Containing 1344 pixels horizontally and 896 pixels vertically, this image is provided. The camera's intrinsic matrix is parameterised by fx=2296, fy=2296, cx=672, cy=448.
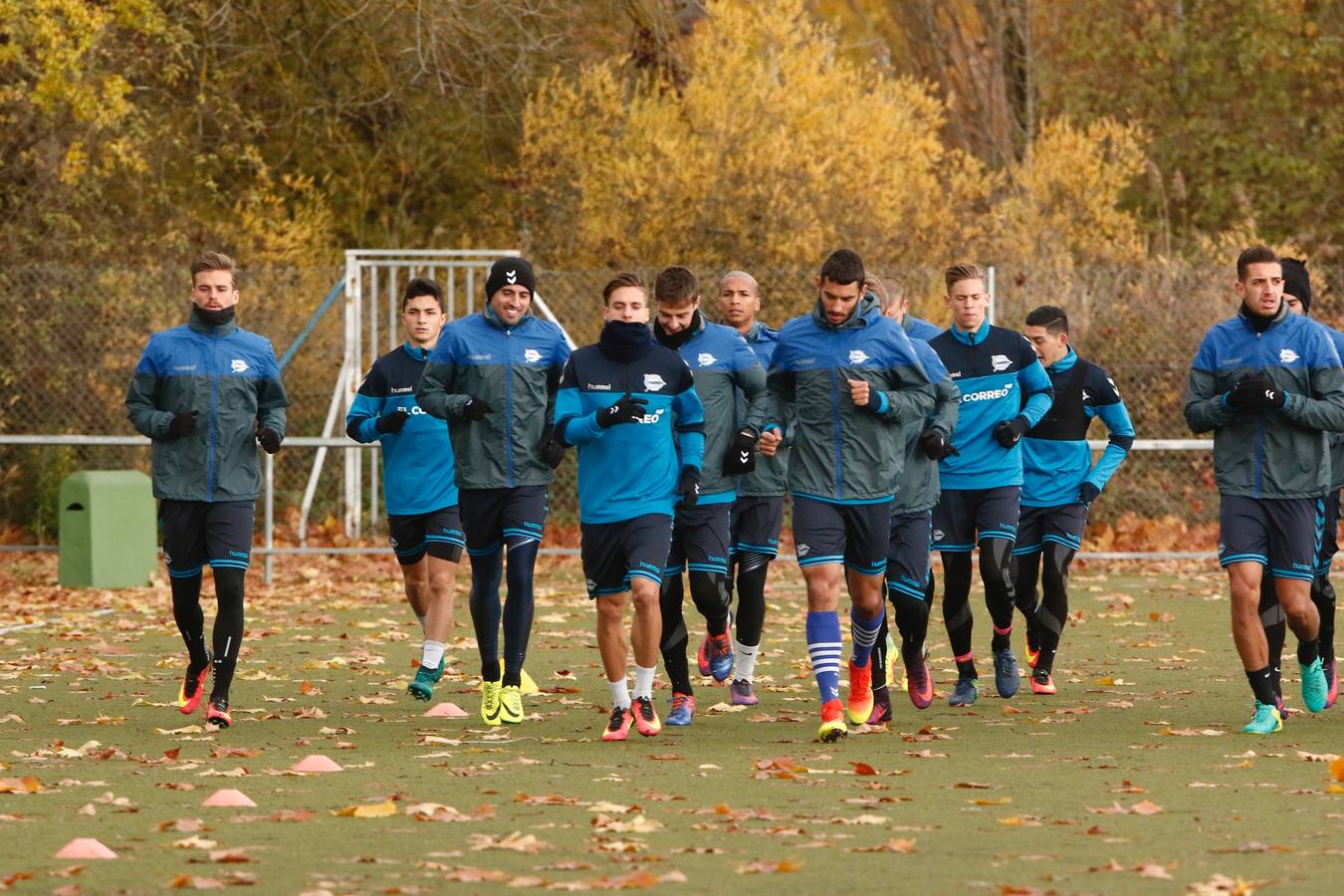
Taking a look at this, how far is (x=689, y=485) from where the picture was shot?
9.44 m

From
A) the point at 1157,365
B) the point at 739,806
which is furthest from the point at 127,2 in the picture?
the point at 739,806

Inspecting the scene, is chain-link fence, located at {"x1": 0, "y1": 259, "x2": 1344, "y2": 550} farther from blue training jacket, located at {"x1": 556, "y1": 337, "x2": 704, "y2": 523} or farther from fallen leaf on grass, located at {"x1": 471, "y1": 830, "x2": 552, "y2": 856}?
fallen leaf on grass, located at {"x1": 471, "y1": 830, "x2": 552, "y2": 856}

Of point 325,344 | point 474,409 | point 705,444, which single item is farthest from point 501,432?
point 325,344

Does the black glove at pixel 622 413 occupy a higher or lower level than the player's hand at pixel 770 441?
higher

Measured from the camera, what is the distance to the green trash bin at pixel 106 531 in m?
17.2

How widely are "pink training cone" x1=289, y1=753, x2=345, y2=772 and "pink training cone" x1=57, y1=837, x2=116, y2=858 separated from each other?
5.75 feet

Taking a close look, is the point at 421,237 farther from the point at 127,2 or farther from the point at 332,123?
the point at 127,2

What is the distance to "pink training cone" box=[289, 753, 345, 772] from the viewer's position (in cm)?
845

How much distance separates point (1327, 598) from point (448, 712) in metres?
4.04

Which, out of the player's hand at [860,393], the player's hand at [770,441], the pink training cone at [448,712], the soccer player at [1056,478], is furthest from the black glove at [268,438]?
the soccer player at [1056,478]

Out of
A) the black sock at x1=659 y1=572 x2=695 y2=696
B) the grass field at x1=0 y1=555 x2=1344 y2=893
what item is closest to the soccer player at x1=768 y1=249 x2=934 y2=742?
the grass field at x1=0 y1=555 x2=1344 y2=893

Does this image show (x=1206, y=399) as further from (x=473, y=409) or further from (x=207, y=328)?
(x=207, y=328)

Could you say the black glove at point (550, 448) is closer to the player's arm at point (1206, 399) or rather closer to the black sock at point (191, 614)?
the black sock at point (191, 614)

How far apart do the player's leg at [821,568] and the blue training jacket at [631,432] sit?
53cm
